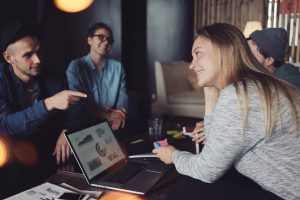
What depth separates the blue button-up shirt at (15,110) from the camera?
5.33 ft

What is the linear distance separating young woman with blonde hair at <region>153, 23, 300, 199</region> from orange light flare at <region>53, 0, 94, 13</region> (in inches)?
42.9

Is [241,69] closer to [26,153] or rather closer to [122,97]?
[26,153]

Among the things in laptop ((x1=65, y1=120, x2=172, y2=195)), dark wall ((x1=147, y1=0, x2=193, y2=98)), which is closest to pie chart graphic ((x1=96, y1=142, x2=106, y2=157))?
laptop ((x1=65, y1=120, x2=172, y2=195))

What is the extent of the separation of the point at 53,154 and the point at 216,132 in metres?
1.02

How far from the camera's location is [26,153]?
172 centimetres

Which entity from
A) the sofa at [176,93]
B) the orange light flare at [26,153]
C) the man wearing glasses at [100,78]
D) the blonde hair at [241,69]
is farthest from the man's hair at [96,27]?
the sofa at [176,93]

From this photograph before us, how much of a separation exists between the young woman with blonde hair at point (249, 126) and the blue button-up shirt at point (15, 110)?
87 centimetres

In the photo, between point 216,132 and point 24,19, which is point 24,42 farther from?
point 216,132

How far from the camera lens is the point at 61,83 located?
6.29ft

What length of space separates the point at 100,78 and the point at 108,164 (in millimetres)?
974

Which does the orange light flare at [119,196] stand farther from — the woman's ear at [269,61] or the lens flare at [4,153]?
the woman's ear at [269,61]

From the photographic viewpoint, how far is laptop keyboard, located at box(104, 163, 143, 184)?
1.24m

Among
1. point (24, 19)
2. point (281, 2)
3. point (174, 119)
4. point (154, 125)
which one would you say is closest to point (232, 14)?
point (281, 2)

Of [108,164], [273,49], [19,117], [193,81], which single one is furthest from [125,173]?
[193,81]
